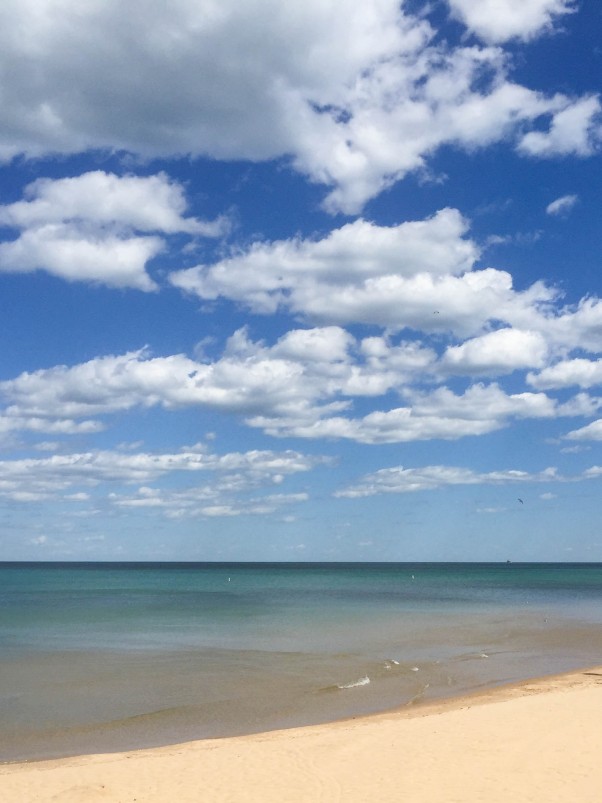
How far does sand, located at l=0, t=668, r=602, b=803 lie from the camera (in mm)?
10844

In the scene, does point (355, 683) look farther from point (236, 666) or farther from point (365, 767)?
point (365, 767)

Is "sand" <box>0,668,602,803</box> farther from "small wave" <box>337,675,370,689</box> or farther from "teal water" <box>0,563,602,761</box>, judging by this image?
"small wave" <box>337,675,370,689</box>

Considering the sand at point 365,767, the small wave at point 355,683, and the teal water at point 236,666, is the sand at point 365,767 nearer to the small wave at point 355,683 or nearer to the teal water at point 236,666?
the teal water at point 236,666

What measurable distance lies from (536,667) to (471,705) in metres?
8.02

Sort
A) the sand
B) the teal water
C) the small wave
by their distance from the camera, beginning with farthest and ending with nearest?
the small wave → the teal water → the sand

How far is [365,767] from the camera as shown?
12.1 meters

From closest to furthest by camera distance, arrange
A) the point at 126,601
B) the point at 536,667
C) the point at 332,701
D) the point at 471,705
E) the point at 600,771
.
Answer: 1. the point at 600,771
2. the point at 471,705
3. the point at 332,701
4. the point at 536,667
5. the point at 126,601

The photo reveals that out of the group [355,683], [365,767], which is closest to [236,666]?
[355,683]

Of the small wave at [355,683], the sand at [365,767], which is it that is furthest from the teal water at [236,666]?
the sand at [365,767]

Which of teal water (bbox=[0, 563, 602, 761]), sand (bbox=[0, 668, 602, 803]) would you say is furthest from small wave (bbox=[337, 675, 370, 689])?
sand (bbox=[0, 668, 602, 803])

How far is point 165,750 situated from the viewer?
46.8 feet

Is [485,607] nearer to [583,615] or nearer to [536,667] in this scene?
[583,615]

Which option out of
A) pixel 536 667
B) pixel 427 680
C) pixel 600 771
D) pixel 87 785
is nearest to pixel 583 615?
pixel 536 667

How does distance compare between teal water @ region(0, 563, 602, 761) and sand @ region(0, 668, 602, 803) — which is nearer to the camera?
sand @ region(0, 668, 602, 803)
